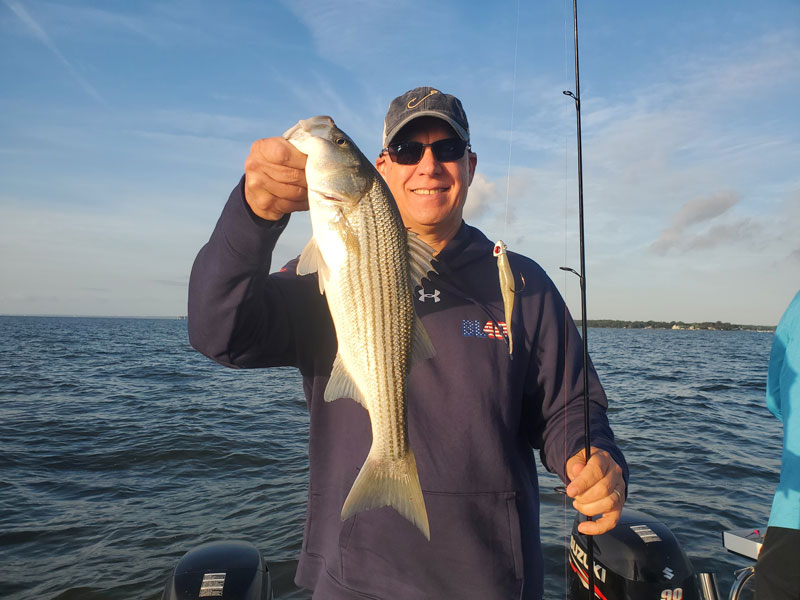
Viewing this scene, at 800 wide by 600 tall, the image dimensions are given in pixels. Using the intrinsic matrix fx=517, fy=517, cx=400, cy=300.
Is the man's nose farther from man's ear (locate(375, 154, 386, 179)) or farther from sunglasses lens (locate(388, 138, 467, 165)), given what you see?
man's ear (locate(375, 154, 386, 179))

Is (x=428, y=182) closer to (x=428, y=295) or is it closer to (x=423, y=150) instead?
(x=423, y=150)

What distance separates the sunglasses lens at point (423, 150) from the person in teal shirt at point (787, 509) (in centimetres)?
254

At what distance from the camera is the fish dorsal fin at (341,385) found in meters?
2.47

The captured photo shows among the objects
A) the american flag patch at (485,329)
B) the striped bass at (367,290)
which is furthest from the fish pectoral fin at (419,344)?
the american flag patch at (485,329)

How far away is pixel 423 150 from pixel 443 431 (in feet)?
5.91

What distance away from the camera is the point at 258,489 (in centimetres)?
1075

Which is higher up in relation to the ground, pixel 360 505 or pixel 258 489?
pixel 360 505

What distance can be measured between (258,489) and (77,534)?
3.21m

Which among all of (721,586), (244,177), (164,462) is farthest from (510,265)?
(164,462)

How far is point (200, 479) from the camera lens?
11.3 metres

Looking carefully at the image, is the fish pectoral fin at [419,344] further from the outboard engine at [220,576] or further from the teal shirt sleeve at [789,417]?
the outboard engine at [220,576]

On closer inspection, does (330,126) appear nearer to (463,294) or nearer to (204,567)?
(463,294)

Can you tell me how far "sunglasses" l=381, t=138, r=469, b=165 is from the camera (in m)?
3.40

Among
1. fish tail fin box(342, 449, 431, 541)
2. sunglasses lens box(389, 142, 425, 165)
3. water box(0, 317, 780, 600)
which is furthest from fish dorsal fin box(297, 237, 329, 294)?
water box(0, 317, 780, 600)
